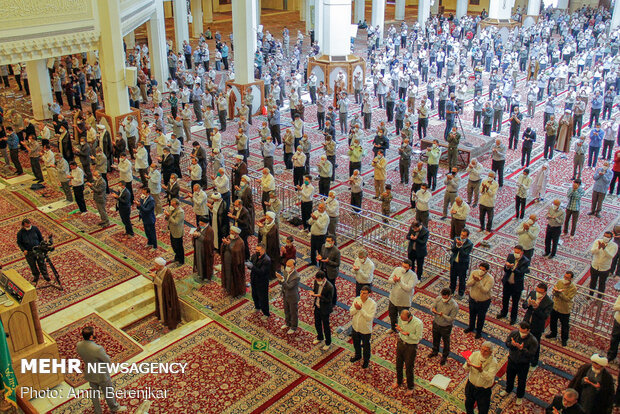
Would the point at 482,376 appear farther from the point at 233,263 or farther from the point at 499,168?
the point at 499,168

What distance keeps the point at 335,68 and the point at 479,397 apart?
16.3 m

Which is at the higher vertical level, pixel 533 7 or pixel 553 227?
pixel 533 7

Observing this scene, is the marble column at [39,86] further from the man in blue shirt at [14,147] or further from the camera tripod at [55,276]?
the camera tripod at [55,276]

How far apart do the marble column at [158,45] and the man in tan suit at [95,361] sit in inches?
643

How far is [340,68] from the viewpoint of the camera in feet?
70.3

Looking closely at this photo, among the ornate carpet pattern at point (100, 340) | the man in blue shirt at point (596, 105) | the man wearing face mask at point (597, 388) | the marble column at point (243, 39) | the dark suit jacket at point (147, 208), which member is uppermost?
the marble column at point (243, 39)

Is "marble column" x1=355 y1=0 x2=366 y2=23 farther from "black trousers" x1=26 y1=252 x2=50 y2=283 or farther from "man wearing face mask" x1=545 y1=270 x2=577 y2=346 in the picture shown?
"man wearing face mask" x1=545 y1=270 x2=577 y2=346

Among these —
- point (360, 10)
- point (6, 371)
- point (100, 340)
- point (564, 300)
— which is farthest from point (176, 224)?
point (360, 10)

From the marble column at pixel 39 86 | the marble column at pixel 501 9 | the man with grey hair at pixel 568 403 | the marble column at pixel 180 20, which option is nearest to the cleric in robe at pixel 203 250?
the man with grey hair at pixel 568 403

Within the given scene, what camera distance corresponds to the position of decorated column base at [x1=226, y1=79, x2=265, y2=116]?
18.6 m

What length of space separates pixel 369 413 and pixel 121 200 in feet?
19.7

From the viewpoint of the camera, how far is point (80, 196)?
12.1 metres

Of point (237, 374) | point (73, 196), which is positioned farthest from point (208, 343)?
point (73, 196)

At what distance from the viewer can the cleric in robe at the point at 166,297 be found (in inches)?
340
